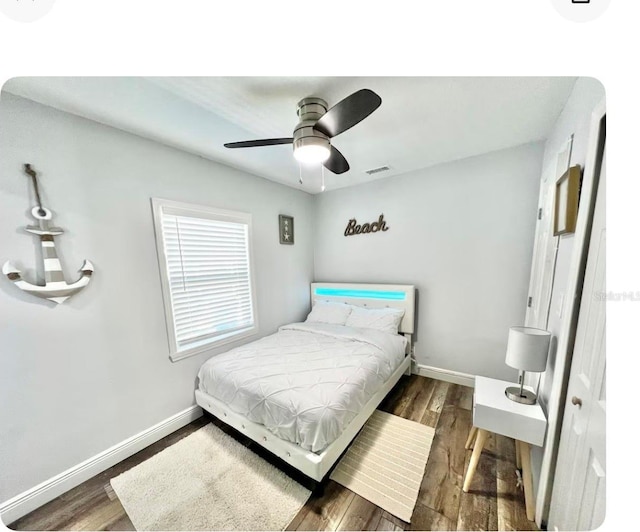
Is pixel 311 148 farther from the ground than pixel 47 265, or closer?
farther from the ground

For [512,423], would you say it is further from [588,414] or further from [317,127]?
[317,127]

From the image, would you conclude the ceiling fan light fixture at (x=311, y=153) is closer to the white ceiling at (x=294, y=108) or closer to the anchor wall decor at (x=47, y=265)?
the white ceiling at (x=294, y=108)

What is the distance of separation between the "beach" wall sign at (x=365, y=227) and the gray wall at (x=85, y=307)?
1831 millimetres

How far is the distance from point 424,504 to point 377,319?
1.55 metres

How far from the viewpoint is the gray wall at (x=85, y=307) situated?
126 centimetres

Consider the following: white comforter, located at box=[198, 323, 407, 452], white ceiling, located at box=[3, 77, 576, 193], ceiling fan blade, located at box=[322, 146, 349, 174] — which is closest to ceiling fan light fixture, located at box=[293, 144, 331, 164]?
ceiling fan blade, located at box=[322, 146, 349, 174]

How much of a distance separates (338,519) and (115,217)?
2451 mm

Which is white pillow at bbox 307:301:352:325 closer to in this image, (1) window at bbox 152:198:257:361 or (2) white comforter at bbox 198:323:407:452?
(2) white comforter at bbox 198:323:407:452

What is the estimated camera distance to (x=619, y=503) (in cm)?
57

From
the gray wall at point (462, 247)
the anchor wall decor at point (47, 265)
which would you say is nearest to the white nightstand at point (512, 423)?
the gray wall at point (462, 247)

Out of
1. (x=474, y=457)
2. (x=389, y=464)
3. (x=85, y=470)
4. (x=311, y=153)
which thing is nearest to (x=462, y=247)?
(x=474, y=457)

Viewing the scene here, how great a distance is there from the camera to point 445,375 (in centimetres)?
255
